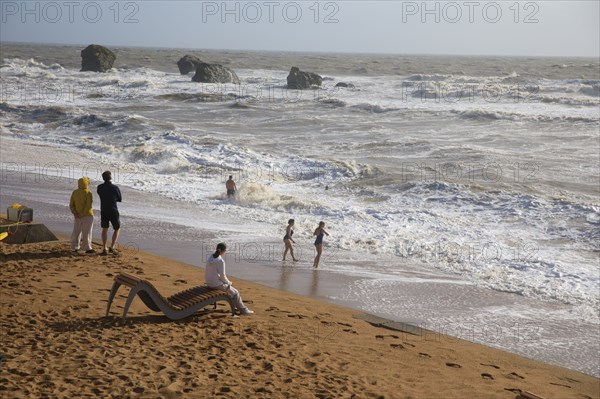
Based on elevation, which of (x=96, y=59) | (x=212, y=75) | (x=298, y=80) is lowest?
(x=298, y=80)

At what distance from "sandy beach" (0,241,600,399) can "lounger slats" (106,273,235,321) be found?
6.9 inches

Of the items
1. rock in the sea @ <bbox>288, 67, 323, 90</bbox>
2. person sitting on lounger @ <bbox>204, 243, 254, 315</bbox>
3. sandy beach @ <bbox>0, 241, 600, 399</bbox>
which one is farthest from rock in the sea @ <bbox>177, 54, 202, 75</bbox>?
person sitting on lounger @ <bbox>204, 243, 254, 315</bbox>

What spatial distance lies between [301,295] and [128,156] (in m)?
18.3

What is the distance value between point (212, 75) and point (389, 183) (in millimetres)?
43598

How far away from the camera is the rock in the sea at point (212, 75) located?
65250 millimetres

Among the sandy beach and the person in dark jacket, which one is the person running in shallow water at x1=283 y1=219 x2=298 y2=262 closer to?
the sandy beach

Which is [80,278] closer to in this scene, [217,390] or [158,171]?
[217,390]

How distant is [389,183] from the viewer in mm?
24672

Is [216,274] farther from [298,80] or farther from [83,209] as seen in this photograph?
[298,80]

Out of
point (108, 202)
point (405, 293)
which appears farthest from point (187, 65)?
point (405, 293)

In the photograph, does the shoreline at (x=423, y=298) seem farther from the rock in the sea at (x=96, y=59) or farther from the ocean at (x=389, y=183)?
the rock in the sea at (x=96, y=59)

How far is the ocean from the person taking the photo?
13.4 metres

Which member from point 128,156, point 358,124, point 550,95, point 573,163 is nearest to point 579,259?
point 573,163

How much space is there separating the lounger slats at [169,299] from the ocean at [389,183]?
319 cm
